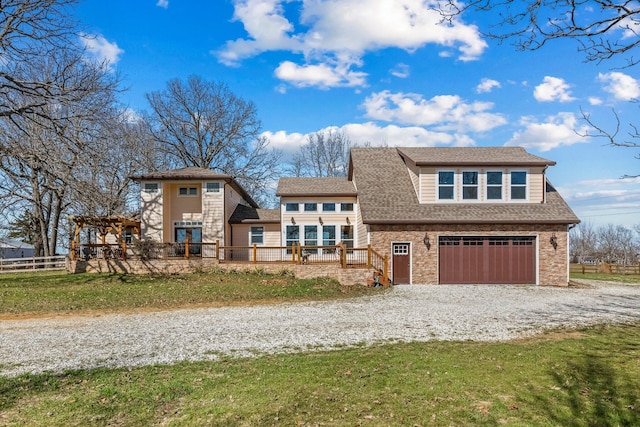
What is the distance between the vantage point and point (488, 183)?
1964 cm

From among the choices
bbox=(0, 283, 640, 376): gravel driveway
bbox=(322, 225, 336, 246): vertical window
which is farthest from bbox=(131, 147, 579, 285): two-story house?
bbox=(0, 283, 640, 376): gravel driveway

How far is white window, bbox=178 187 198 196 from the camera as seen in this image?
23609 millimetres

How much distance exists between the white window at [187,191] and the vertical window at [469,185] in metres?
14.2

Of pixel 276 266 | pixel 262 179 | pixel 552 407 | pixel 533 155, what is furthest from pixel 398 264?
pixel 262 179

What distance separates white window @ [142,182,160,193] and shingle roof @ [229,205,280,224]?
4.34m

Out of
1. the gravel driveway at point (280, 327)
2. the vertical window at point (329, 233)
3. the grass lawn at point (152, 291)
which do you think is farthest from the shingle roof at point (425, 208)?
the gravel driveway at point (280, 327)

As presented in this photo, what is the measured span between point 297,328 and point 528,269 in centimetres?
1333

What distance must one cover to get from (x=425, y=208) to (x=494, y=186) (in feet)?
11.5

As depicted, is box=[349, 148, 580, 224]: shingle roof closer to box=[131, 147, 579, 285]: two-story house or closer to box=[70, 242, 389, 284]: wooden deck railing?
box=[131, 147, 579, 285]: two-story house

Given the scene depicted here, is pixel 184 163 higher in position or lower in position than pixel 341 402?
higher

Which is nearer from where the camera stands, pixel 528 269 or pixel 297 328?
pixel 297 328

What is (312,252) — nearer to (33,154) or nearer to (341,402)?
(33,154)

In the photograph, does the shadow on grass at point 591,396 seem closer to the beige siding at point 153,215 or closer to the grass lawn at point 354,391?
the grass lawn at point 354,391

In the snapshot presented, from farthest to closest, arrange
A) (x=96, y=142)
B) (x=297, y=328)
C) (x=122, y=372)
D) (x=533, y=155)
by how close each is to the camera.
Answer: (x=533, y=155)
(x=96, y=142)
(x=297, y=328)
(x=122, y=372)
